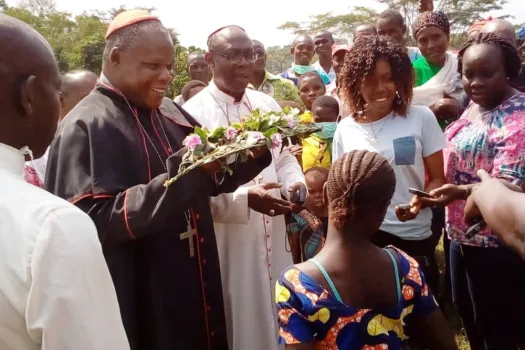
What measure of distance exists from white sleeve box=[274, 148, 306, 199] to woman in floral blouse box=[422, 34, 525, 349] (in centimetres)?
105

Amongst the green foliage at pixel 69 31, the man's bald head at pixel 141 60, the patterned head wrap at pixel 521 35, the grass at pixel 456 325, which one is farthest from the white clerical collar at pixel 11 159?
the green foliage at pixel 69 31

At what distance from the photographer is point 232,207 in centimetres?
348

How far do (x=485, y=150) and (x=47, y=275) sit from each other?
2933mm

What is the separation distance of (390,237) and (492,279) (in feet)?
2.31

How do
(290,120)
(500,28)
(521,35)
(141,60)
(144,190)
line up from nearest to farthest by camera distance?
(144,190) < (290,120) < (141,60) < (500,28) < (521,35)

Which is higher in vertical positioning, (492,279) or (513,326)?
(492,279)

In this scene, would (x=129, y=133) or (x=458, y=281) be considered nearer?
(x=129, y=133)

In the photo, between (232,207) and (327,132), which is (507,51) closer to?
(327,132)

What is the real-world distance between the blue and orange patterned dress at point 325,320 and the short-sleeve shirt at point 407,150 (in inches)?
57.0

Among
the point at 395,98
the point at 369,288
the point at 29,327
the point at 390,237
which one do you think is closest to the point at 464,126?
the point at 395,98

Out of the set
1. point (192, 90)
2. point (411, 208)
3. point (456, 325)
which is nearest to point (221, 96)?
point (411, 208)

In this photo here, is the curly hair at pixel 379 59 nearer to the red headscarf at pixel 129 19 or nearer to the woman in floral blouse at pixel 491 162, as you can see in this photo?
the woman in floral blouse at pixel 491 162

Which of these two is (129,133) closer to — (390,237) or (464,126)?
(390,237)

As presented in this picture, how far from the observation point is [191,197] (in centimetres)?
257
